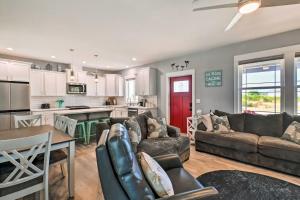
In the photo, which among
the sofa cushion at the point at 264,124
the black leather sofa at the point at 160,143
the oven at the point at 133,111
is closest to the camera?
the black leather sofa at the point at 160,143

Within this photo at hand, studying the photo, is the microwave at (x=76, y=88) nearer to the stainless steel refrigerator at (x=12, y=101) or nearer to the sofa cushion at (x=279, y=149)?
the stainless steel refrigerator at (x=12, y=101)

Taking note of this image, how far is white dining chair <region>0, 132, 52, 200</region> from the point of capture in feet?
4.85

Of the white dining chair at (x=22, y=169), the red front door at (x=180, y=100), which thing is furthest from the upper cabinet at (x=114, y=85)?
the white dining chair at (x=22, y=169)

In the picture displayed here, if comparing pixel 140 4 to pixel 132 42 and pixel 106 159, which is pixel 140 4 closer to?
pixel 132 42

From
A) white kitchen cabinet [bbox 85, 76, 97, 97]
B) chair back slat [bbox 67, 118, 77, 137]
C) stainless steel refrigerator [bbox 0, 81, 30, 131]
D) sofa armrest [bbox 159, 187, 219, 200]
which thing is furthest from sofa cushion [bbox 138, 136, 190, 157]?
white kitchen cabinet [bbox 85, 76, 97, 97]

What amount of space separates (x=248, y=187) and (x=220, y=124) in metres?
2.17

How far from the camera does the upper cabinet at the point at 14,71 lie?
14.6 feet

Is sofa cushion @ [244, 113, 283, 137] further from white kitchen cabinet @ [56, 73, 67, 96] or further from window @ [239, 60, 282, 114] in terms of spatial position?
white kitchen cabinet @ [56, 73, 67, 96]

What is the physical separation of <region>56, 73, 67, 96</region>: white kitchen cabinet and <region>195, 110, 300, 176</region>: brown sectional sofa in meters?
4.94

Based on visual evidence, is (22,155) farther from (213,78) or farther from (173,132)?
(213,78)

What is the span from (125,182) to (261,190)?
1480 mm

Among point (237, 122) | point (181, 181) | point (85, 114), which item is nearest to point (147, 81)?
point (85, 114)

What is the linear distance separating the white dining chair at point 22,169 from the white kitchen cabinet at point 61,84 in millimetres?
4600

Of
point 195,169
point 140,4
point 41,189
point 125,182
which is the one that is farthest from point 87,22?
point 195,169
